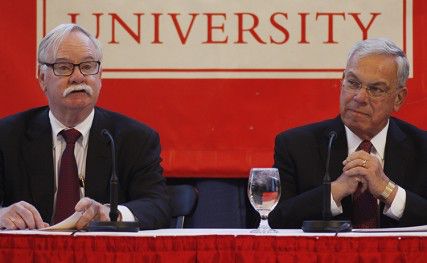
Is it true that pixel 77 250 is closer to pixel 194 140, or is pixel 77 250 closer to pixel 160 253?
pixel 160 253

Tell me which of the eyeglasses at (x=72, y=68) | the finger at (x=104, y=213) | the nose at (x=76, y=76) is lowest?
the finger at (x=104, y=213)

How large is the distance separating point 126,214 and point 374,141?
1.07 m

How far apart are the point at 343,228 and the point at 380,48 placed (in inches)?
40.2

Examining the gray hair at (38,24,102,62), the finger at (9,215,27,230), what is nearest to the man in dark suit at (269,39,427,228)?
the gray hair at (38,24,102,62)

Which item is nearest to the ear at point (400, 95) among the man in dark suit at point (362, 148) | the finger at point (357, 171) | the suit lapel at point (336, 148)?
the man in dark suit at point (362, 148)

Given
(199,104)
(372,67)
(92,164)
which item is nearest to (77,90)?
(92,164)

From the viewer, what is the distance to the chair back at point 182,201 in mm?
3596

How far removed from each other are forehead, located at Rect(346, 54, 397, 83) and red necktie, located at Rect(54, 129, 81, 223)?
43.2 inches

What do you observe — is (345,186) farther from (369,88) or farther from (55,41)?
(55,41)

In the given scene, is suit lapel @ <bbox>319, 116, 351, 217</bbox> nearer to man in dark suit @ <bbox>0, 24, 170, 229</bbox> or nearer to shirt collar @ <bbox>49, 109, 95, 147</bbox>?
man in dark suit @ <bbox>0, 24, 170, 229</bbox>

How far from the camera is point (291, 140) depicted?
3.62m

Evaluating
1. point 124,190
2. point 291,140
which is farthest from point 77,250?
point 291,140

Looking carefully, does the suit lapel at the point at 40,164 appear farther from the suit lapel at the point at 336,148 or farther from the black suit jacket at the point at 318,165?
the suit lapel at the point at 336,148

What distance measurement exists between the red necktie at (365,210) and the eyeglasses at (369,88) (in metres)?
0.40
